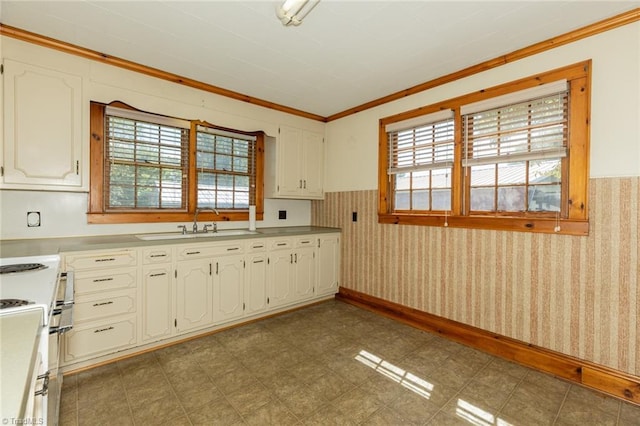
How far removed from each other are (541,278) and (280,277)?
2.48 meters

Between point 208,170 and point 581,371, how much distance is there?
12.4ft

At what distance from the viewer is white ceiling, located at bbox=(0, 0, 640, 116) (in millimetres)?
1927

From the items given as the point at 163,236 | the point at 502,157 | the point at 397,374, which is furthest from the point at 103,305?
the point at 502,157

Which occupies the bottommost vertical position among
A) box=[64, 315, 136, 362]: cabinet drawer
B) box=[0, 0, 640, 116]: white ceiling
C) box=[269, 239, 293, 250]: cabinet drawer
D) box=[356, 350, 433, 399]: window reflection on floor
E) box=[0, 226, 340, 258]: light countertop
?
box=[356, 350, 433, 399]: window reflection on floor

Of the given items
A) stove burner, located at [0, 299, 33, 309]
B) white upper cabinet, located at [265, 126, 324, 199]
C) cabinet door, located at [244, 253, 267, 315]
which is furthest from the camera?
white upper cabinet, located at [265, 126, 324, 199]

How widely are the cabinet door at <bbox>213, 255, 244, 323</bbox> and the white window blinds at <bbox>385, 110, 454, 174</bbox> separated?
205 cm

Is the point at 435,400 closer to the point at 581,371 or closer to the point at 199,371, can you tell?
the point at 581,371

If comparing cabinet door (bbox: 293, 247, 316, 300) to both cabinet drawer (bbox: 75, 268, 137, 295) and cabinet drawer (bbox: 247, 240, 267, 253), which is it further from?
cabinet drawer (bbox: 75, 268, 137, 295)

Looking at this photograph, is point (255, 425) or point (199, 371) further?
point (199, 371)

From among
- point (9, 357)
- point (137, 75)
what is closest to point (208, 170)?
point (137, 75)

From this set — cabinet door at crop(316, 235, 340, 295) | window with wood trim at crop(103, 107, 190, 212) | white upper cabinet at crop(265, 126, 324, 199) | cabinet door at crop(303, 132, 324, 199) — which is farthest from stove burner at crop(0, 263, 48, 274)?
cabinet door at crop(303, 132, 324, 199)

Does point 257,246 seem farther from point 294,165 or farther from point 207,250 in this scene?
point 294,165

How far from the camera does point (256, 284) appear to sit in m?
3.15

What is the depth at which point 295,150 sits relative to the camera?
12.8 ft
